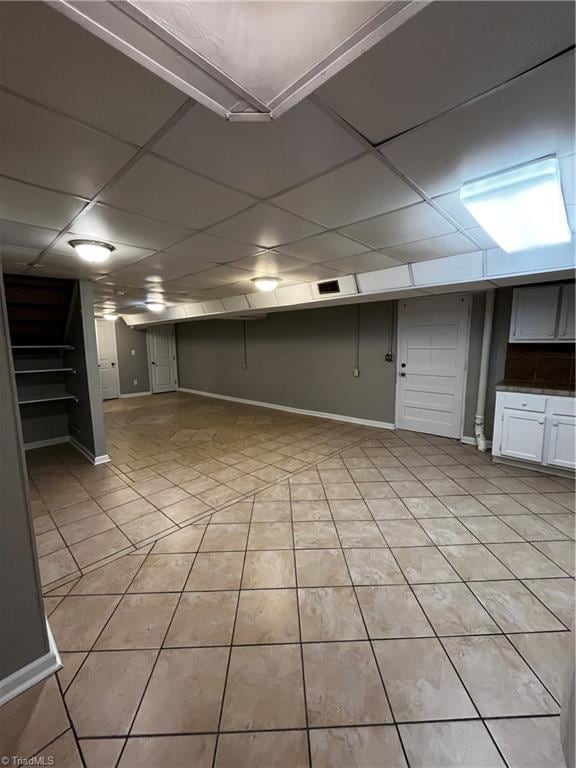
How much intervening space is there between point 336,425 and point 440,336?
2.18 m

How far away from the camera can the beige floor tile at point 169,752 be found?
1.09m

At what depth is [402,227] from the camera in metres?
2.27

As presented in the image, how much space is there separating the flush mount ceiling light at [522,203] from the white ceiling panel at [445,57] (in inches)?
28.2

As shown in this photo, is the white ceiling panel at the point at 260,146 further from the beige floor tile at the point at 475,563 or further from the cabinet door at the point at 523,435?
the cabinet door at the point at 523,435

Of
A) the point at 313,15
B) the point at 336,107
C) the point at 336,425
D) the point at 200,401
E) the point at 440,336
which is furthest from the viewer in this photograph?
the point at 200,401

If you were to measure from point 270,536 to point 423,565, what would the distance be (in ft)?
3.55

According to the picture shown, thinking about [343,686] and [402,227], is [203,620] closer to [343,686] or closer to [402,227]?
[343,686]

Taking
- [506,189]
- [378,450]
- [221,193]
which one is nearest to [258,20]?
[221,193]

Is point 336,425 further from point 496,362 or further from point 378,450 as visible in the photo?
point 496,362

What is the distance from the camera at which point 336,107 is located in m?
1.08

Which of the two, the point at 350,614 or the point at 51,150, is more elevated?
the point at 51,150

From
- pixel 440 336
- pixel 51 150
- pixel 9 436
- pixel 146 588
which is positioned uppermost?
pixel 51 150

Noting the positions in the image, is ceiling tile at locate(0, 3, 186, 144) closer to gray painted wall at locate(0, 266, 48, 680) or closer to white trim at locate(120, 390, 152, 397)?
gray painted wall at locate(0, 266, 48, 680)

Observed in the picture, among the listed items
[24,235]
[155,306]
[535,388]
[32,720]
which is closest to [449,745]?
[32,720]
